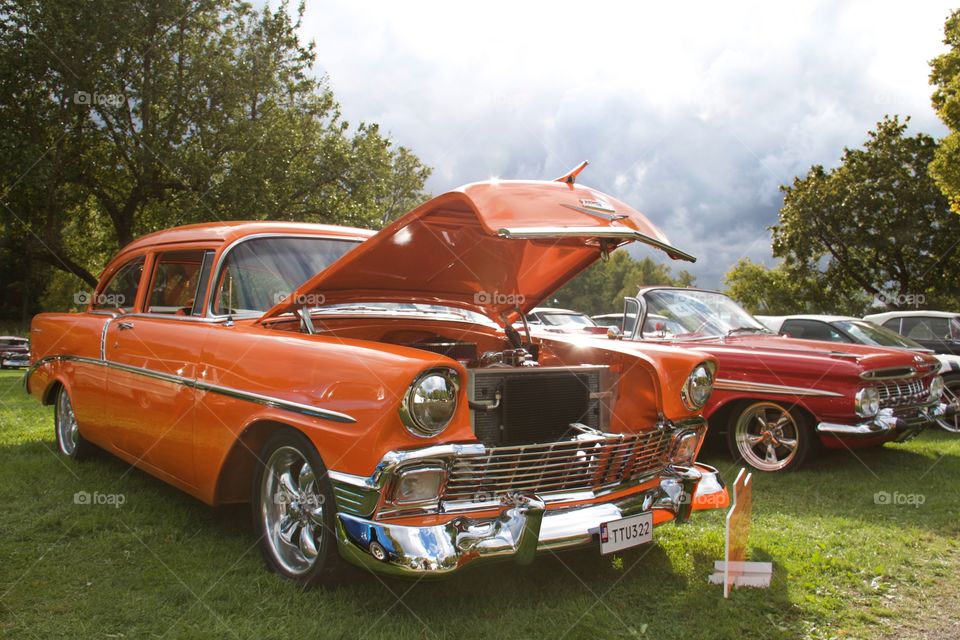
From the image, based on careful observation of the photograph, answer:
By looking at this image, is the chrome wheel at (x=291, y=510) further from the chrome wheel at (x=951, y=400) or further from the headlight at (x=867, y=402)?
the chrome wheel at (x=951, y=400)

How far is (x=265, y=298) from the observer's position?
366 centimetres

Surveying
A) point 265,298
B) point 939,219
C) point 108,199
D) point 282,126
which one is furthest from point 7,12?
point 939,219

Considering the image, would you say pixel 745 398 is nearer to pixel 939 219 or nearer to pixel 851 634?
pixel 851 634

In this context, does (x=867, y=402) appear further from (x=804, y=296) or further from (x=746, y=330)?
(x=804, y=296)

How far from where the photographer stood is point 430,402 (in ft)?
8.56

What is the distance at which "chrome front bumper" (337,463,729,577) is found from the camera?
8.21 ft

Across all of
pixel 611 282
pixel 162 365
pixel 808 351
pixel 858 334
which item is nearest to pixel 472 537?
pixel 162 365

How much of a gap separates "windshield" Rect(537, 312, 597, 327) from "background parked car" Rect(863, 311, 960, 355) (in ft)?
18.0

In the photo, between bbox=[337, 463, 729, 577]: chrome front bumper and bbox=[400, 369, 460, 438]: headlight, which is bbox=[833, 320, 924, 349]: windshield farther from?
bbox=[400, 369, 460, 438]: headlight

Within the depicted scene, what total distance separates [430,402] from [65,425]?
410cm

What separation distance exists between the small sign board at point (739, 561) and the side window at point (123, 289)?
3.70 meters

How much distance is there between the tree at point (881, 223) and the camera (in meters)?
23.8

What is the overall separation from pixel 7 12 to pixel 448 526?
668 inches

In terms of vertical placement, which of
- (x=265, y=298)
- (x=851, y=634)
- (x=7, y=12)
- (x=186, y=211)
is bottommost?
(x=851, y=634)
